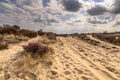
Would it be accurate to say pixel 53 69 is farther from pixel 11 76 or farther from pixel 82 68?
pixel 11 76

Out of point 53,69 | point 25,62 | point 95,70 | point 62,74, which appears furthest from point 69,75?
point 25,62

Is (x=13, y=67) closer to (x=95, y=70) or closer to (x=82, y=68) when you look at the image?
(x=82, y=68)

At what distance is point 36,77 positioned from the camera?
521 cm

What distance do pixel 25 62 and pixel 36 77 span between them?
1154 mm

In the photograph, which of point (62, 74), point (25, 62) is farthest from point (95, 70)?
point (25, 62)

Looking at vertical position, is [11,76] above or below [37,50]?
below

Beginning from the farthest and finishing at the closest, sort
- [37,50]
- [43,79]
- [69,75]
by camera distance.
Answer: [37,50]
[69,75]
[43,79]

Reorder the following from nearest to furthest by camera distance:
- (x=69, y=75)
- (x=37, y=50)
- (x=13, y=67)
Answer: (x=69, y=75) < (x=13, y=67) < (x=37, y=50)

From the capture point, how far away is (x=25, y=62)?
6.14 meters

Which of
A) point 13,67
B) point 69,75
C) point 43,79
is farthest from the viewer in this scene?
point 13,67

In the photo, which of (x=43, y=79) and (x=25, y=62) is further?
(x=25, y=62)

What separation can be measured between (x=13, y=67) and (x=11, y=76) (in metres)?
0.82

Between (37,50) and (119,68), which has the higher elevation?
(37,50)

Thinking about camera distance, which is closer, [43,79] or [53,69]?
[43,79]
